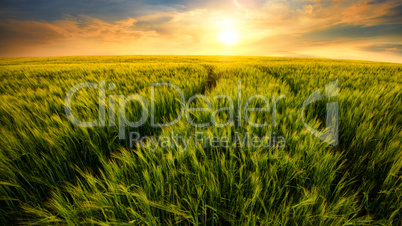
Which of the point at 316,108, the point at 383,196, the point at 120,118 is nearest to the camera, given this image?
the point at 383,196

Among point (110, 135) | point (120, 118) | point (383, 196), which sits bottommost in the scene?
point (383, 196)

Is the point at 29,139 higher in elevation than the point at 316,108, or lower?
lower

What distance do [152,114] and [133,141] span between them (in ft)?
1.22

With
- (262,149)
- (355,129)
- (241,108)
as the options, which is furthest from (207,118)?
(355,129)

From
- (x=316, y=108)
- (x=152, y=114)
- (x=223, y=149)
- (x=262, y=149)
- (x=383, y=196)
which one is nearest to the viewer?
(x=383, y=196)

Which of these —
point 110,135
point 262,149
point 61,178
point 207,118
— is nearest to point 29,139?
point 61,178

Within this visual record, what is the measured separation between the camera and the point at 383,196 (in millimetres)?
794

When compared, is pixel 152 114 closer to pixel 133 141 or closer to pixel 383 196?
pixel 133 141

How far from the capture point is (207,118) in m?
1.36

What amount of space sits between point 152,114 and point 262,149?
1.14 metres

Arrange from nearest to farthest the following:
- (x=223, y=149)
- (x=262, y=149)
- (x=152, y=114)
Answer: (x=262, y=149), (x=223, y=149), (x=152, y=114)

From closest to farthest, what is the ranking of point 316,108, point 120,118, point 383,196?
1. point 383,196
2. point 120,118
3. point 316,108

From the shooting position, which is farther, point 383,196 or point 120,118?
point 120,118

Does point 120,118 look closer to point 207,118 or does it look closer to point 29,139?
point 29,139
